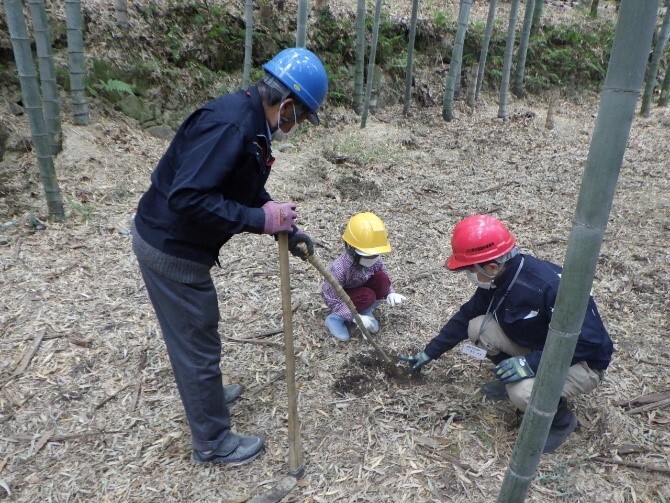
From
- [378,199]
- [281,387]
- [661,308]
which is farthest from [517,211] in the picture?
[281,387]

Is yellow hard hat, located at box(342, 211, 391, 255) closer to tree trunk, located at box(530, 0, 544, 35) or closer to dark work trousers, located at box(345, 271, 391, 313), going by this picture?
dark work trousers, located at box(345, 271, 391, 313)

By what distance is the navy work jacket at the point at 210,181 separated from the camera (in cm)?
190

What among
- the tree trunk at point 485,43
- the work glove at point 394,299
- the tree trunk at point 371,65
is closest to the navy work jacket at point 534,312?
the work glove at point 394,299

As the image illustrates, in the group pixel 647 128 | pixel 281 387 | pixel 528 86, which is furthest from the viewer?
pixel 528 86

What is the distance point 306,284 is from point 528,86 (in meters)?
10.2

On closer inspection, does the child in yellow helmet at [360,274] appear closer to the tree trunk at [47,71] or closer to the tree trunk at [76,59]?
the tree trunk at [47,71]

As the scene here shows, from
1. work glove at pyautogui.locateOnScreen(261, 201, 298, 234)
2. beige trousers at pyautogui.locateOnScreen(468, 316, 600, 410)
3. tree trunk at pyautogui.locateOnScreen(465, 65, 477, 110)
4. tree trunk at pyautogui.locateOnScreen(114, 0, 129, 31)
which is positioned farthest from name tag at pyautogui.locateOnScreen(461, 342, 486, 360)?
tree trunk at pyautogui.locateOnScreen(465, 65, 477, 110)

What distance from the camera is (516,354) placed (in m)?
2.82

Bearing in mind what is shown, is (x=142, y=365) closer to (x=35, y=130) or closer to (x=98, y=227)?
(x=98, y=227)

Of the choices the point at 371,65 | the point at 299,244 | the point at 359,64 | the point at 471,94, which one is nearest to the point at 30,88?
the point at 299,244

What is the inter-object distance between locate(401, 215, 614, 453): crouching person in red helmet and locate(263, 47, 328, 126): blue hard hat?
1.06m

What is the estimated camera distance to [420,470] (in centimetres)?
252

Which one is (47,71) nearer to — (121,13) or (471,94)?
(121,13)

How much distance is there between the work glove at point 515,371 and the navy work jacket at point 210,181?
144 centimetres
